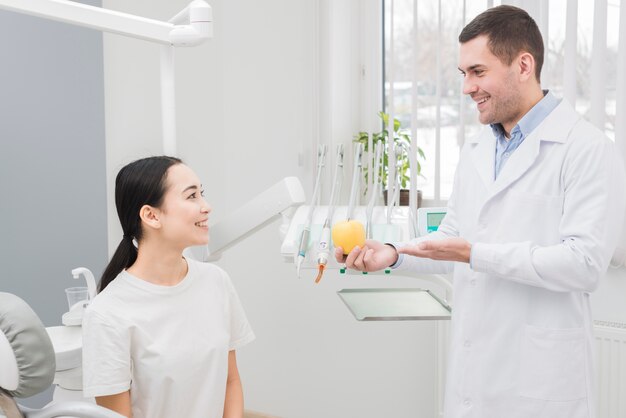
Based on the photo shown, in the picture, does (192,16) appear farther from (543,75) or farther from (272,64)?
(272,64)

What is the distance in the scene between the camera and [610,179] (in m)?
1.35

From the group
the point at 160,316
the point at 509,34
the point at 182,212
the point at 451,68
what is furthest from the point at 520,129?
the point at 451,68

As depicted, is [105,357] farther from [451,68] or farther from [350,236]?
[451,68]

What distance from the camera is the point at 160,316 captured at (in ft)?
4.60

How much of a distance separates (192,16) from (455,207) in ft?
2.45

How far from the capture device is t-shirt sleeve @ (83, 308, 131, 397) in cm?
132

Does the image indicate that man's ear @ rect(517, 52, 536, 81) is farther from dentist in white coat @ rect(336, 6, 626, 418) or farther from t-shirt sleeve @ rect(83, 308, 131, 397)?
t-shirt sleeve @ rect(83, 308, 131, 397)

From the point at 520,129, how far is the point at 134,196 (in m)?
0.82

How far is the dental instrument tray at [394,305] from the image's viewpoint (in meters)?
1.67

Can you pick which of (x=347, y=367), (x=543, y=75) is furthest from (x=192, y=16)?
(x=347, y=367)

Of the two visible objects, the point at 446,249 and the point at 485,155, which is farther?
the point at 485,155

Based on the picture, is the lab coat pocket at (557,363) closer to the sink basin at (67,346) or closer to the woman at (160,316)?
the woman at (160,316)

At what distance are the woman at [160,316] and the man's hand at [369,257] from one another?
272 millimetres

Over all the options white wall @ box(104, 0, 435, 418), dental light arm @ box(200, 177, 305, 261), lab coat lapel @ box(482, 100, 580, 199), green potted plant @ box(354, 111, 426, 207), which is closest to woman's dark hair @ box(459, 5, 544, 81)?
lab coat lapel @ box(482, 100, 580, 199)
